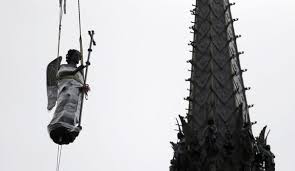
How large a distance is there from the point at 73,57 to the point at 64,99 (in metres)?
1.63

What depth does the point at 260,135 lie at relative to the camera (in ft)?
76.0

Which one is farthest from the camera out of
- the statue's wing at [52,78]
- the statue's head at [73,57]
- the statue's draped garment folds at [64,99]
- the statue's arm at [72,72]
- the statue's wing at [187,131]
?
the statue's wing at [187,131]

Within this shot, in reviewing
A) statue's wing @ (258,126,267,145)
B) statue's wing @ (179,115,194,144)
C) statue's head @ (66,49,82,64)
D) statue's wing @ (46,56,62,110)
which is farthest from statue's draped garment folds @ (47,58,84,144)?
statue's wing @ (258,126,267,145)

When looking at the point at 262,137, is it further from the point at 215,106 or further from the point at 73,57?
the point at 73,57

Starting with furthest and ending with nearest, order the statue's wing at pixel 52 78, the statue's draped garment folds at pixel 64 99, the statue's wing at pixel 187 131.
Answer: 1. the statue's wing at pixel 187 131
2. the statue's wing at pixel 52 78
3. the statue's draped garment folds at pixel 64 99

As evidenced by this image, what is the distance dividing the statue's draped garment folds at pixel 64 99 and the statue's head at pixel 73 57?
0.72 feet

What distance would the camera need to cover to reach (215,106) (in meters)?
24.0

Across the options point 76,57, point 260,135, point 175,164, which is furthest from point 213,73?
point 76,57

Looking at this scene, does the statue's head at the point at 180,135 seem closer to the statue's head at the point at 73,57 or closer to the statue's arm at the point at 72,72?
the statue's head at the point at 73,57

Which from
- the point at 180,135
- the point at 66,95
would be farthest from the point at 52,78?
the point at 180,135

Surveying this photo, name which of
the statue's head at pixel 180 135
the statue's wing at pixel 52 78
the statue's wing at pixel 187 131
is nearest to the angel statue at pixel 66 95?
the statue's wing at pixel 52 78

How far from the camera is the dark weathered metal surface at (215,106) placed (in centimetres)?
2159

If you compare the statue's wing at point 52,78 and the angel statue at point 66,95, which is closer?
the angel statue at point 66,95

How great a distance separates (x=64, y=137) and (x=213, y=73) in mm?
13881
